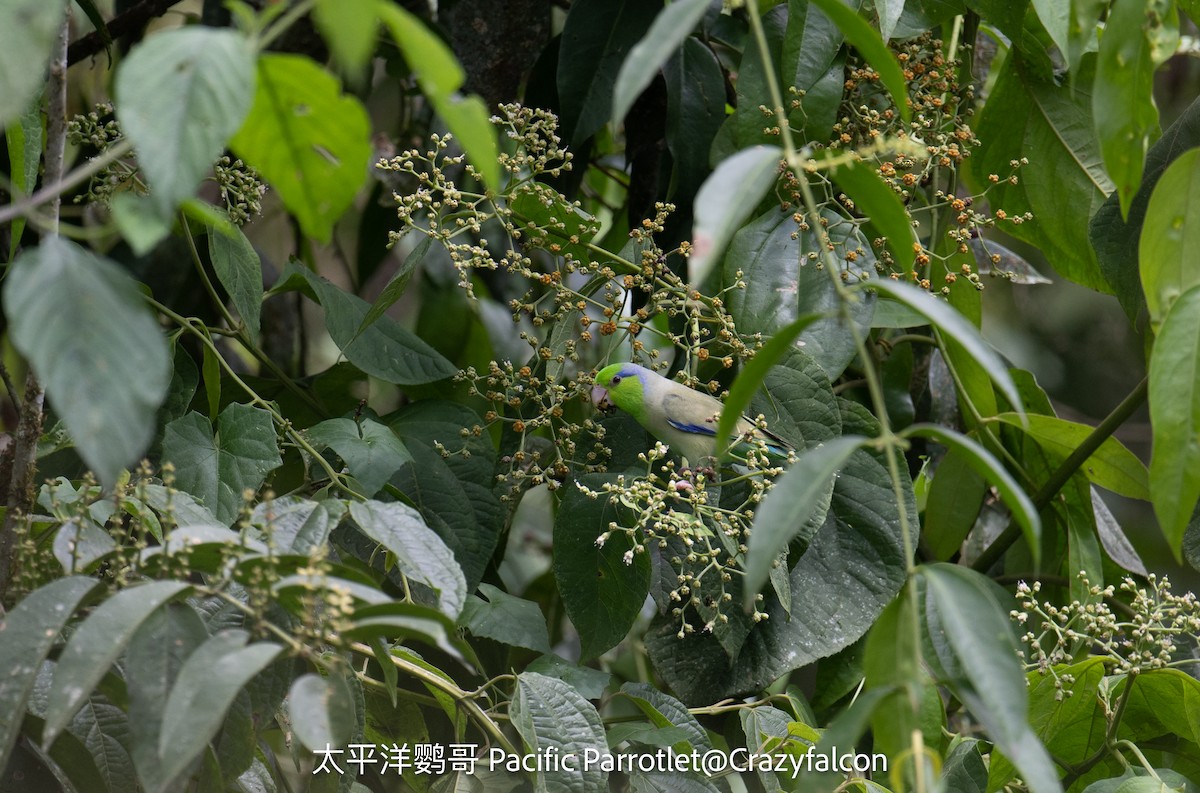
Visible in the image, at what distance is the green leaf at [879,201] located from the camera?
0.70 meters

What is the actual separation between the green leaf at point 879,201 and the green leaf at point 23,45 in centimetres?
44

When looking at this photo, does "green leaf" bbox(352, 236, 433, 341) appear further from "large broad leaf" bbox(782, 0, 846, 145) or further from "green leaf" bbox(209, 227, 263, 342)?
"large broad leaf" bbox(782, 0, 846, 145)

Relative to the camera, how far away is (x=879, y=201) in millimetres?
708

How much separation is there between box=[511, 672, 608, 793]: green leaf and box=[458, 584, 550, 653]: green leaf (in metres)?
0.18

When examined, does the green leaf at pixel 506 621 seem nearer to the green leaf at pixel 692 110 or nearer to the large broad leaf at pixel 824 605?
the large broad leaf at pixel 824 605

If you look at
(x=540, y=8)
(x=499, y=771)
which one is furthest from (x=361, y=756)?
(x=540, y=8)

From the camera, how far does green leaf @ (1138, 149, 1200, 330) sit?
32.2 inches

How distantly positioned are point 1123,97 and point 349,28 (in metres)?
0.56

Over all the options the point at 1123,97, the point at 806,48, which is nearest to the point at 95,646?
the point at 1123,97

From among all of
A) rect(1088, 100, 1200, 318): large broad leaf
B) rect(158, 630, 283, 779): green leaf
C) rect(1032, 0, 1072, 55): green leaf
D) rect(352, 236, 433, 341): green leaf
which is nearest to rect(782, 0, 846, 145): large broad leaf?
rect(1032, 0, 1072, 55): green leaf

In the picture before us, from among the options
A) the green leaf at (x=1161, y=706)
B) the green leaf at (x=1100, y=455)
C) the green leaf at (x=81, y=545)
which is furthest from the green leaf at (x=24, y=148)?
the green leaf at (x=1161, y=706)

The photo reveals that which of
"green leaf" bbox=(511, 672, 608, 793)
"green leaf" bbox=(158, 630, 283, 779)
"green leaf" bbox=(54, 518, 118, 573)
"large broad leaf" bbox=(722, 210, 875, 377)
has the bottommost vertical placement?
"green leaf" bbox=(511, 672, 608, 793)

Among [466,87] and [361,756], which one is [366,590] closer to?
[361,756]

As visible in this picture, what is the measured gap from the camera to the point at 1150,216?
0.83m
